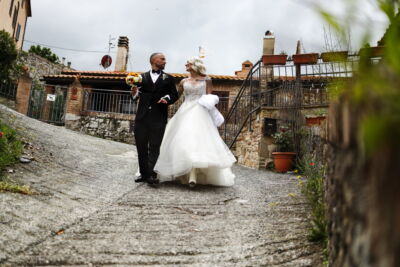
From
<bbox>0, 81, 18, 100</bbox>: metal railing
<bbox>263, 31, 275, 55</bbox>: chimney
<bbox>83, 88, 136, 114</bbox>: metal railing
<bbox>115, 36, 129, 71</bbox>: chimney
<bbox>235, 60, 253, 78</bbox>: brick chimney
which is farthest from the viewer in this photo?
<bbox>115, 36, 129, 71</bbox>: chimney

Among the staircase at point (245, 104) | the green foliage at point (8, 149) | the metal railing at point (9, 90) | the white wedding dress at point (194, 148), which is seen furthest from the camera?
the metal railing at point (9, 90)

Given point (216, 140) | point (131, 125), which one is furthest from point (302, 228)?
point (131, 125)

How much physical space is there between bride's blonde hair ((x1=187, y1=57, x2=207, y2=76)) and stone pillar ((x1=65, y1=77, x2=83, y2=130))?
11.7 metres

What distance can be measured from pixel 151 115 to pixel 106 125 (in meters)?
11.3

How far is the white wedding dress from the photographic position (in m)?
4.71

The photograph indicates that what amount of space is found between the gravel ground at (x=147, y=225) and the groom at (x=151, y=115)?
0.40 metres

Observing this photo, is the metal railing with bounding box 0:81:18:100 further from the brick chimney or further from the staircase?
the brick chimney

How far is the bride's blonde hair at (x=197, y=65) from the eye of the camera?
17.2 ft

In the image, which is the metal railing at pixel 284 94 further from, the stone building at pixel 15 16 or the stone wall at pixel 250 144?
the stone building at pixel 15 16

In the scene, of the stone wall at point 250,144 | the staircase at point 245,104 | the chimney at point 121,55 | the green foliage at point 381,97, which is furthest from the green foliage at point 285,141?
the chimney at point 121,55

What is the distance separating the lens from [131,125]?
1552 cm

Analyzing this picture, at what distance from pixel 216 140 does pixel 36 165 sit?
8.65 feet

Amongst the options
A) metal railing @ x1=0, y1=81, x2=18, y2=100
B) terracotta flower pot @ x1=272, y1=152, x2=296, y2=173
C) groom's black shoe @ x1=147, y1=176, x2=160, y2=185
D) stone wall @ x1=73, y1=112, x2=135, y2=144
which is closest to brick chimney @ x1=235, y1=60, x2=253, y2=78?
stone wall @ x1=73, y1=112, x2=135, y2=144

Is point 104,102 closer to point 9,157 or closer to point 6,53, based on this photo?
point 6,53
